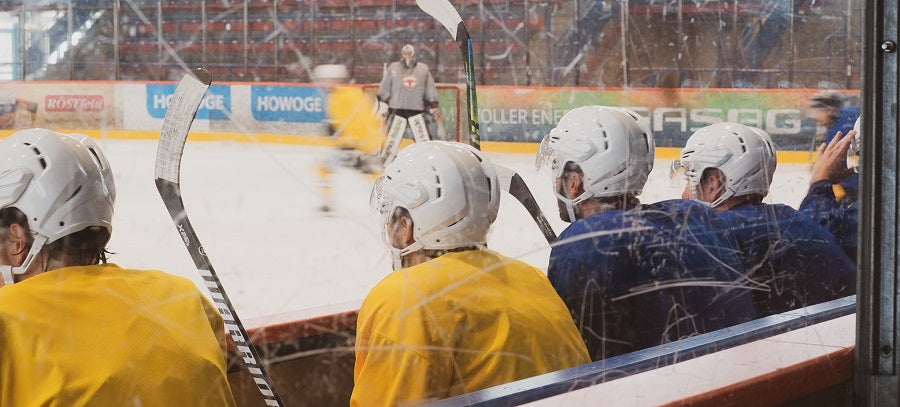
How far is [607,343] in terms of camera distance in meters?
1.45

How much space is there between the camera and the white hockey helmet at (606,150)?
1.32 meters

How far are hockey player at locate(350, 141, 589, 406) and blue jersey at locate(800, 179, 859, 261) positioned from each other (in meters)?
0.80

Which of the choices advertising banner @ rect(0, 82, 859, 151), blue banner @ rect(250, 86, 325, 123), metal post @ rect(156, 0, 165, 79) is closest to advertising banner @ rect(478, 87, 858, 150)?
advertising banner @ rect(0, 82, 859, 151)

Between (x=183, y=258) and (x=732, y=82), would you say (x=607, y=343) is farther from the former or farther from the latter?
(x=183, y=258)

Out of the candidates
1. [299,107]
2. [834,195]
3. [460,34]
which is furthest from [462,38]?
[834,195]

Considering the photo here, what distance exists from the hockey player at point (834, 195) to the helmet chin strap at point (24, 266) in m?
1.26

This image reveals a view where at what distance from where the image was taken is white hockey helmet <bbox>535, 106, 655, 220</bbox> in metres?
1.32

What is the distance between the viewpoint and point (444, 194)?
1090mm

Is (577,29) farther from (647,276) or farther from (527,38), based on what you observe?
(647,276)

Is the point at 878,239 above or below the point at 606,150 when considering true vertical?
below

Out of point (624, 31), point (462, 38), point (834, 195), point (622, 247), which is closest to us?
point (462, 38)

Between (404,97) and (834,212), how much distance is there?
1.27 meters

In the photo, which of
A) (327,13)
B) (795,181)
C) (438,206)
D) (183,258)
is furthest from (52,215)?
(795,181)

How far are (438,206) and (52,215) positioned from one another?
1.22ft
